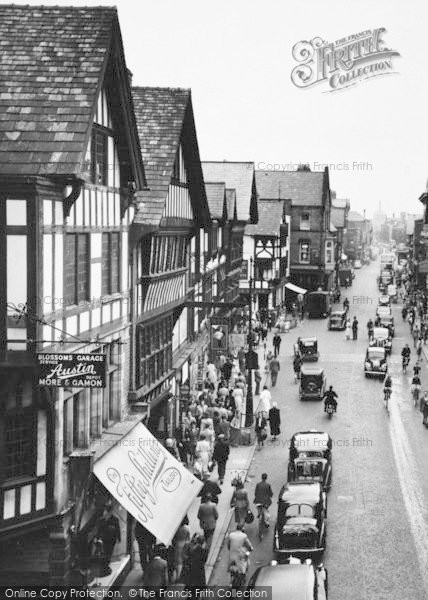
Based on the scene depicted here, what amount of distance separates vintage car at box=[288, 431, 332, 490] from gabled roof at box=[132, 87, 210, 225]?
8228 mm

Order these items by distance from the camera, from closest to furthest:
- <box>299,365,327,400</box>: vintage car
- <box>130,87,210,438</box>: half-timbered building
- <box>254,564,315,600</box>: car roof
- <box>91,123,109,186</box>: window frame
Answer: <box>254,564,315,600</box>: car roof
<box>91,123,109,186</box>: window frame
<box>130,87,210,438</box>: half-timbered building
<box>299,365,327,400</box>: vintage car

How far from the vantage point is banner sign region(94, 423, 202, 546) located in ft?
59.7

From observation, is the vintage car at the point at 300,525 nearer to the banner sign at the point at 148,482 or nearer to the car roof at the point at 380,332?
the banner sign at the point at 148,482

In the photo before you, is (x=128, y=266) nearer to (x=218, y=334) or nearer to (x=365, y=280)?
(x=218, y=334)

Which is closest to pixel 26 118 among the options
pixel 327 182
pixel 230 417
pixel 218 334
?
pixel 230 417

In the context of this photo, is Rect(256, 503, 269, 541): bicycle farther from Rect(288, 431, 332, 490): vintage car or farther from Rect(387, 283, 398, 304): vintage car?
Rect(387, 283, 398, 304): vintage car

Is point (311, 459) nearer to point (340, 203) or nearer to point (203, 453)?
point (203, 453)

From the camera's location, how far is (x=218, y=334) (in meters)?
37.7

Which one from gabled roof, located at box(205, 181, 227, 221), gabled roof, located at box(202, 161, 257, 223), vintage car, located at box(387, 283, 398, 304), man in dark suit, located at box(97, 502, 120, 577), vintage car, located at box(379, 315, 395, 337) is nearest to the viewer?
man in dark suit, located at box(97, 502, 120, 577)

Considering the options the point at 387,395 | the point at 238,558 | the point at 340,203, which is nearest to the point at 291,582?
the point at 238,558

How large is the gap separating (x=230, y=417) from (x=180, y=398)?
2502mm

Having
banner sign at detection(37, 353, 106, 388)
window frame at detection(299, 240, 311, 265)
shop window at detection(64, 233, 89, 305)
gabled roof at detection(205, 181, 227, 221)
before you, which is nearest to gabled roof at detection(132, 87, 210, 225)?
shop window at detection(64, 233, 89, 305)

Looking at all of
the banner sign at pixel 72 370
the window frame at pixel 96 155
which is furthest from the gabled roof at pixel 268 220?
the banner sign at pixel 72 370

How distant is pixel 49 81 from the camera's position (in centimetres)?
1648
